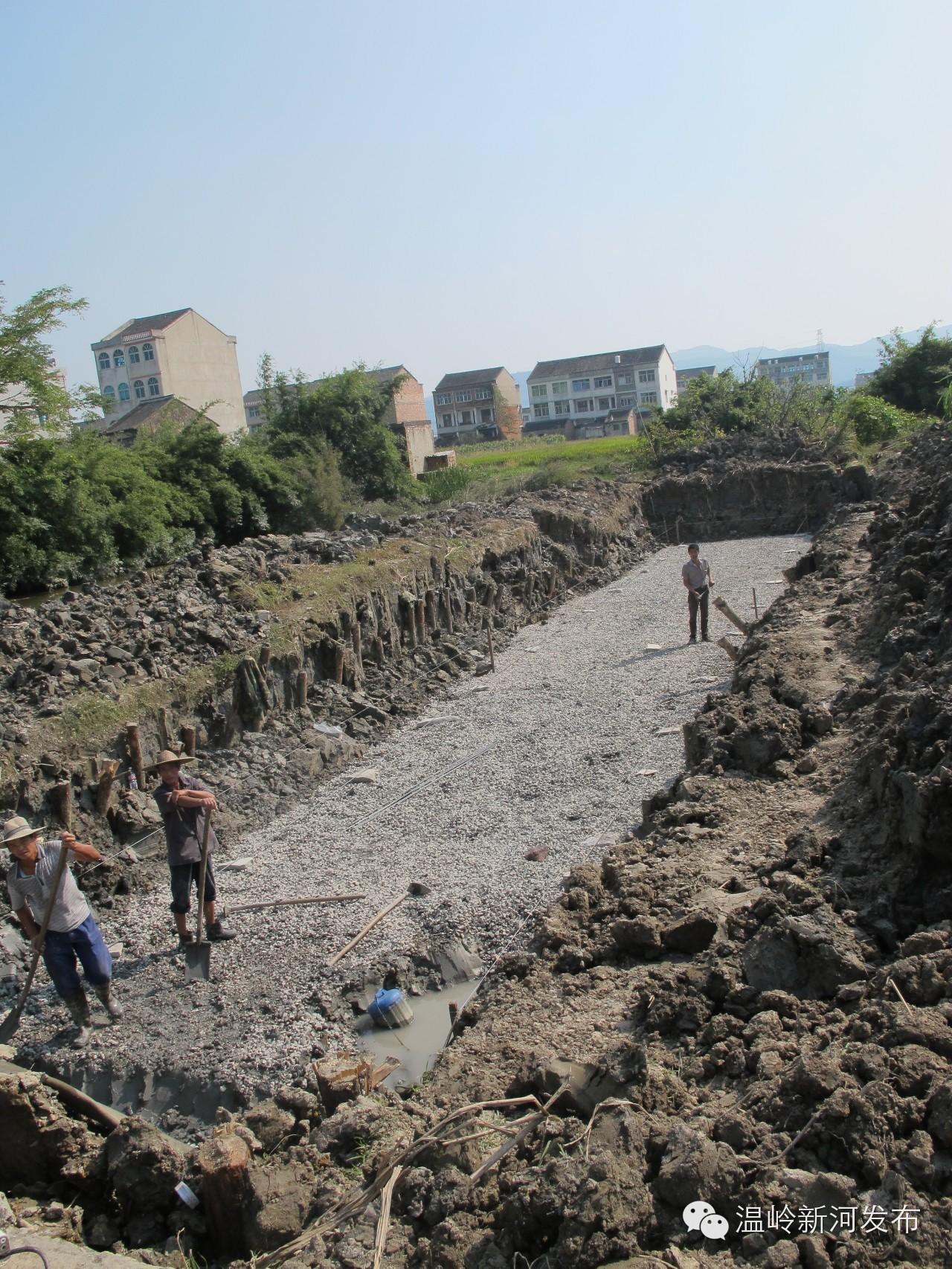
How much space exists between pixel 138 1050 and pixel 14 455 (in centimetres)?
1921

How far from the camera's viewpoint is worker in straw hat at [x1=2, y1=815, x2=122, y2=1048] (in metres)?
7.45

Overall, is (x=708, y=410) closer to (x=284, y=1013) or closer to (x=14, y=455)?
(x=14, y=455)

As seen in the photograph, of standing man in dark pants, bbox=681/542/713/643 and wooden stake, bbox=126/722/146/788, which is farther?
standing man in dark pants, bbox=681/542/713/643

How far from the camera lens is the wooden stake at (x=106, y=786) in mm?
10969

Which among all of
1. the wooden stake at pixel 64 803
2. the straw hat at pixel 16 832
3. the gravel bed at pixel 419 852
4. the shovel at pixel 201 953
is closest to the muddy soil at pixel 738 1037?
the gravel bed at pixel 419 852

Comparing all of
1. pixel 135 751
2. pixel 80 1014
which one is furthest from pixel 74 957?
pixel 135 751

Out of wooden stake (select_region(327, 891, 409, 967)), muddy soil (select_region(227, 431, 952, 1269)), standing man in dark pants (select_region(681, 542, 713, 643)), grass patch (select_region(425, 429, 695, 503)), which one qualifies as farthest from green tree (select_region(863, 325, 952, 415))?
wooden stake (select_region(327, 891, 409, 967))

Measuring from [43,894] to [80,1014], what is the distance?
3.15ft

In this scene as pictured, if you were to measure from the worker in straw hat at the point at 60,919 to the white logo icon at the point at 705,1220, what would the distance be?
504cm

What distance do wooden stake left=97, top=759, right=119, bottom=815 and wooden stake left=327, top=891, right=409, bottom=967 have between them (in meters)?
3.69

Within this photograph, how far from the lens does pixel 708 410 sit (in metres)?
41.1

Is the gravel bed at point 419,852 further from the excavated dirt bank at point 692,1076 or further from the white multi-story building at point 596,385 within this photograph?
the white multi-story building at point 596,385

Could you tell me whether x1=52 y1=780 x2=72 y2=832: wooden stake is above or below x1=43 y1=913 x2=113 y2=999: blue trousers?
above

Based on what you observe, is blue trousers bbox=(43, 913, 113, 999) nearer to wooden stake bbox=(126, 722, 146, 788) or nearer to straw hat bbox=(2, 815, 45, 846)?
straw hat bbox=(2, 815, 45, 846)
